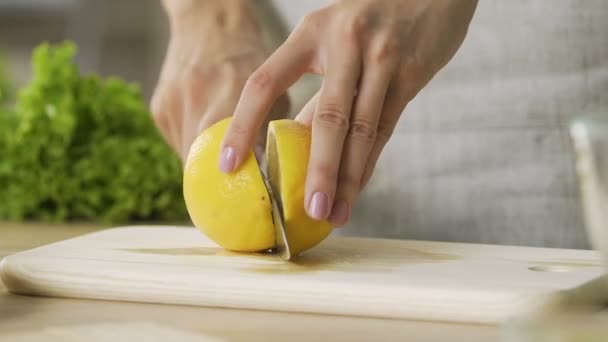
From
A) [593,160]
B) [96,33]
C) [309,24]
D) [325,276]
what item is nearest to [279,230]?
[325,276]

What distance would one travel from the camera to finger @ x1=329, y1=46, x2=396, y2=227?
1113 millimetres

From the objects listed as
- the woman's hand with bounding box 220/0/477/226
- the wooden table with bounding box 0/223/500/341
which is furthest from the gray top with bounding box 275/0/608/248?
the wooden table with bounding box 0/223/500/341

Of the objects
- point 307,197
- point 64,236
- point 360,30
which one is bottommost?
point 64,236

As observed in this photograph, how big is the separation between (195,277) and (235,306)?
2.3 inches

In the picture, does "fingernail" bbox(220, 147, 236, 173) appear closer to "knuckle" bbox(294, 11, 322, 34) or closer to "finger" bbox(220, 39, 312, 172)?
"finger" bbox(220, 39, 312, 172)

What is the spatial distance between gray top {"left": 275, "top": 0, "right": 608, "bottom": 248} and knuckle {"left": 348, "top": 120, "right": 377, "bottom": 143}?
22.9 inches

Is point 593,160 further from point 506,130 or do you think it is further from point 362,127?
point 506,130

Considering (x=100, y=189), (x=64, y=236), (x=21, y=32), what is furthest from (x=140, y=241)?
(x=21, y=32)

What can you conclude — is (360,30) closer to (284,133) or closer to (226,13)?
(284,133)

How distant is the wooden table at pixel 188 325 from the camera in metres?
0.82

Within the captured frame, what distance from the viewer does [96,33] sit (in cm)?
419

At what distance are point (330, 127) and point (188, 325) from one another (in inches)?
13.3

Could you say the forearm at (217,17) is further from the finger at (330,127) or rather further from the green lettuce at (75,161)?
the finger at (330,127)

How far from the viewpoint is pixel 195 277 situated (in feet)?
3.17
